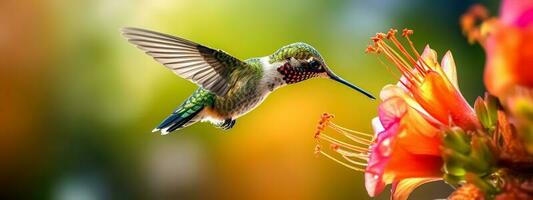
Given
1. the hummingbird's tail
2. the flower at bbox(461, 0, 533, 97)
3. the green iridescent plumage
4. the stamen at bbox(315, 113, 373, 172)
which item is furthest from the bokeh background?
the flower at bbox(461, 0, 533, 97)

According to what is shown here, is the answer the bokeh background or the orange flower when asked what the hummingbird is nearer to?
the orange flower

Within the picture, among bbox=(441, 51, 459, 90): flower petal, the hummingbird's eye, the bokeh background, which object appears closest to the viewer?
bbox=(441, 51, 459, 90): flower petal

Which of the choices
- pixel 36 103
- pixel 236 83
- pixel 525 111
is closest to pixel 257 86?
pixel 236 83

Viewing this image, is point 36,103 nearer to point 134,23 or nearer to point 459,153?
point 134,23

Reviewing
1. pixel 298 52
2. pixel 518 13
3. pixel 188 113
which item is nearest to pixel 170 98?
pixel 188 113

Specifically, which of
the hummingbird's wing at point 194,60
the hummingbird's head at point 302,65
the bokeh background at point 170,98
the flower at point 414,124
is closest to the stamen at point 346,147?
the flower at point 414,124

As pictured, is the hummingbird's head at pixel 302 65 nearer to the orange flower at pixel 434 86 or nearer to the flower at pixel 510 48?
the orange flower at pixel 434 86
